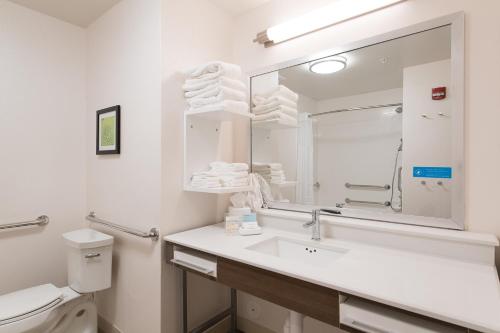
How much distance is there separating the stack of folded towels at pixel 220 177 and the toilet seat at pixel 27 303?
101 cm

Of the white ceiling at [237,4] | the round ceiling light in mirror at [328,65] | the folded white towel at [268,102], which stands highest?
the white ceiling at [237,4]

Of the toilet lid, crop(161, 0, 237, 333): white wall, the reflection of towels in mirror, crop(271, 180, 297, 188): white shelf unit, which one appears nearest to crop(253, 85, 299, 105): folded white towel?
the reflection of towels in mirror

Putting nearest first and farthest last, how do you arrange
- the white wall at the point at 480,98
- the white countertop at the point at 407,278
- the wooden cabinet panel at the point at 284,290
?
the white countertop at the point at 407,278 < the wooden cabinet panel at the point at 284,290 < the white wall at the point at 480,98

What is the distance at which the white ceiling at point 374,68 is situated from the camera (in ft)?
3.95

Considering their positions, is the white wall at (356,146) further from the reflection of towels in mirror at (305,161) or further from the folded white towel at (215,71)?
the folded white towel at (215,71)

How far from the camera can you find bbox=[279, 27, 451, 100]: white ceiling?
3.95 ft

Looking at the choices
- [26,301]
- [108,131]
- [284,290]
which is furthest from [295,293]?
[108,131]

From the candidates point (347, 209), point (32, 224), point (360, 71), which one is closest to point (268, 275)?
point (347, 209)

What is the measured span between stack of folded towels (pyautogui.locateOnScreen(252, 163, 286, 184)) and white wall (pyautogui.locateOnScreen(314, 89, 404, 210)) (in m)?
0.25

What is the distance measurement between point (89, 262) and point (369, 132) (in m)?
1.83

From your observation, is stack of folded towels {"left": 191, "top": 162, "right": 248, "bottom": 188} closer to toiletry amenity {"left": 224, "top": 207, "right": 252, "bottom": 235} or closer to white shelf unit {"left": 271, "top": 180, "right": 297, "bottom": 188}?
toiletry amenity {"left": 224, "top": 207, "right": 252, "bottom": 235}

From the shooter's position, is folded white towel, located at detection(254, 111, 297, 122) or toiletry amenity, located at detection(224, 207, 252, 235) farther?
folded white towel, located at detection(254, 111, 297, 122)

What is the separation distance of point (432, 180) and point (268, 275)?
0.89 meters

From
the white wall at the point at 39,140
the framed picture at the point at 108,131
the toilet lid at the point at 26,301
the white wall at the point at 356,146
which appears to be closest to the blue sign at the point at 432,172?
the white wall at the point at 356,146
